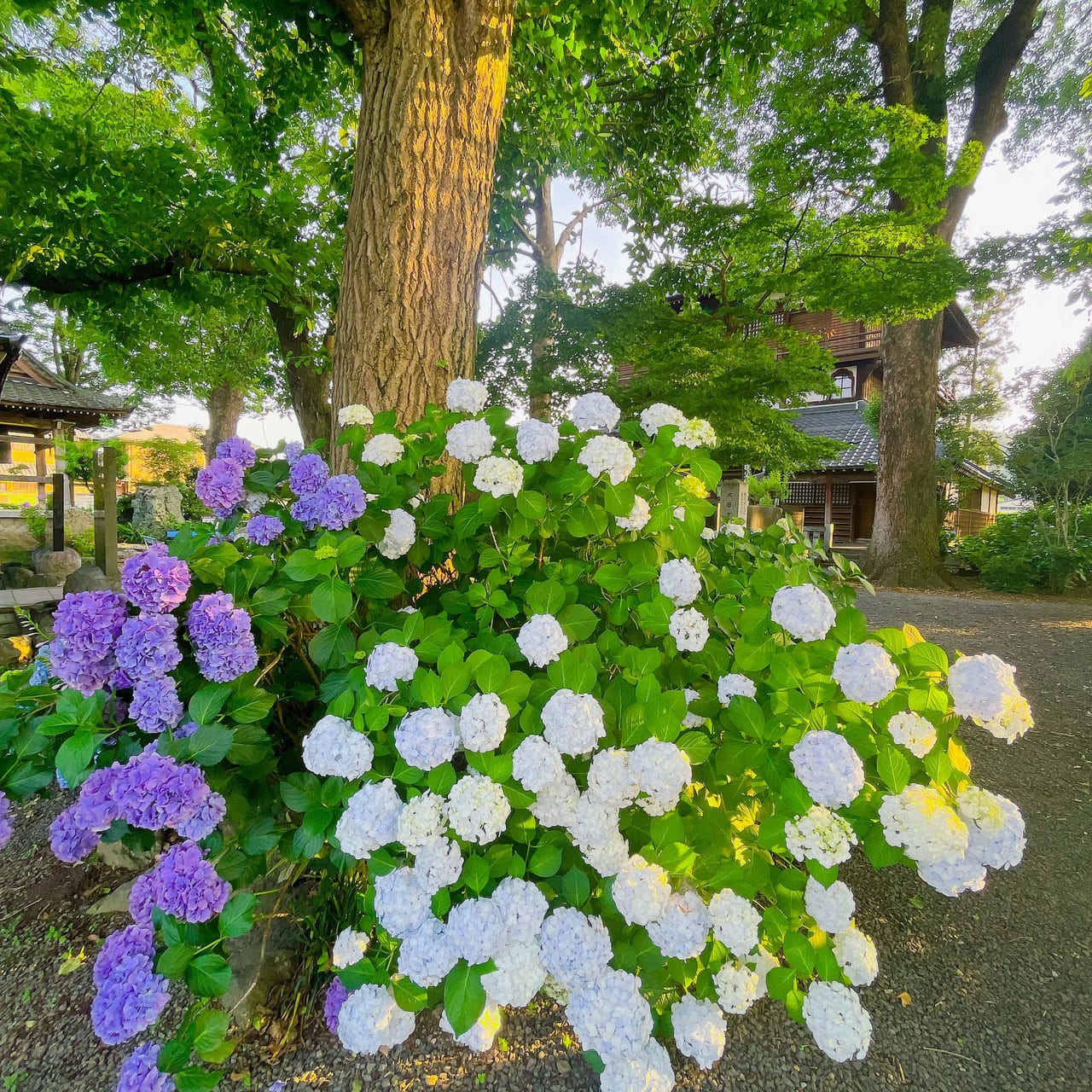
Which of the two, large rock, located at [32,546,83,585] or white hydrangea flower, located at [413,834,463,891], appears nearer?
white hydrangea flower, located at [413,834,463,891]

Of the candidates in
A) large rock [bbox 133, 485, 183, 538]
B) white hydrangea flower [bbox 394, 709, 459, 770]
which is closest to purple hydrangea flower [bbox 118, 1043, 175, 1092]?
white hydrangea flower [bbox 394, 709, 459, 770]

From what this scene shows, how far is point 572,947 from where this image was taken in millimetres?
984

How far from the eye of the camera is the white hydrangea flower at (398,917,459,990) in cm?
95

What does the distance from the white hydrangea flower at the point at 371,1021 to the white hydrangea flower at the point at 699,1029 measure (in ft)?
1.75

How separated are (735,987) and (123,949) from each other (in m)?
1.14

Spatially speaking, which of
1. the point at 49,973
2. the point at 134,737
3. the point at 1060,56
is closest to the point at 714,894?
the point at 134,737

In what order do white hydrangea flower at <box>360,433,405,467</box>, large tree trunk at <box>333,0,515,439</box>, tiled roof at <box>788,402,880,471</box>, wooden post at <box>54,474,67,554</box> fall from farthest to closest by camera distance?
tiled roof at <box>788,402,880,471</box>
wooden post at <box>54,474,67,554</box>
large tree trunk at <box>333,0,515,439</box>
white hydrangea flower at <box>360,433,405,467</box>

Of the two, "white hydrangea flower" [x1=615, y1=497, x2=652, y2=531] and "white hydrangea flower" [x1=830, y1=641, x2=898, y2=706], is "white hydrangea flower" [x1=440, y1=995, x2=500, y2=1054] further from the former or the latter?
"white hydrangea flower" [x1=615, y1=497, x2=652, y2=531]

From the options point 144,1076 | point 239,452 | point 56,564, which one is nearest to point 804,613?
point 239,452

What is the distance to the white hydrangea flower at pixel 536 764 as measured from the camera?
3.18 ft

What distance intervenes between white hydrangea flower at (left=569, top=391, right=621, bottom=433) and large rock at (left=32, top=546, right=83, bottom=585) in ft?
41.1

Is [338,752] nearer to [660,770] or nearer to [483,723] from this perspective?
[483,723]

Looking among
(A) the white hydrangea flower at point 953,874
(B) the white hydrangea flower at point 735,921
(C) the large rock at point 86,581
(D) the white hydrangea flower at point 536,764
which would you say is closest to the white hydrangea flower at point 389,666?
(D) the white hydrangea flower at point 536,764

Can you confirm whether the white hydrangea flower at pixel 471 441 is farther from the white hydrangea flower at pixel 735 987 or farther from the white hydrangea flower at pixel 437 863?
the white hydrangea flower at pixel 735 987
